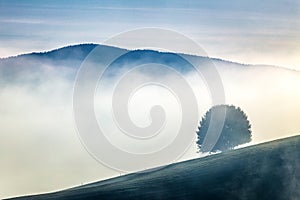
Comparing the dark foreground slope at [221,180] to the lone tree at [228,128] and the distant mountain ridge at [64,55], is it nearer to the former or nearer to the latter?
the lone tree at [228,128]

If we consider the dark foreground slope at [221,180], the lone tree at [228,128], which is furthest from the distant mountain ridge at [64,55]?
the dark foreground slope at [221,180]

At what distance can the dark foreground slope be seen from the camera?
511 cm

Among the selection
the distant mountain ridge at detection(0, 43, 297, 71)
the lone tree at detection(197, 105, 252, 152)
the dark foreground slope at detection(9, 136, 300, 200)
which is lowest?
the dark foreground slope at detection(9, 136, 300, 200)

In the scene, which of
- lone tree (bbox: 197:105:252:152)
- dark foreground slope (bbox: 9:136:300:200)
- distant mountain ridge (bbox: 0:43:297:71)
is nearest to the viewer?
distant mountain ridge (bbox: 0:43:297:71)

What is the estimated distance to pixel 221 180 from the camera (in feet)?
17.4

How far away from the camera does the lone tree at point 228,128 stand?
5.29 metres

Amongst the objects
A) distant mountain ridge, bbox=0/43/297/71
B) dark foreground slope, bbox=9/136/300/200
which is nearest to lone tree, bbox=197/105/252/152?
dark foreground slope, bbox=9/136/300/200

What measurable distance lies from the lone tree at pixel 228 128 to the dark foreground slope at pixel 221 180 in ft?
0.32

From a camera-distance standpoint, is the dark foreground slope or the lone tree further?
the lone tree

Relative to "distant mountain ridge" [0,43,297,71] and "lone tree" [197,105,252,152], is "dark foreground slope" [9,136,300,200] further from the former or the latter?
"distant mountain ridge" [0,43,297,71]

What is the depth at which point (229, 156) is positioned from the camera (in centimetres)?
537

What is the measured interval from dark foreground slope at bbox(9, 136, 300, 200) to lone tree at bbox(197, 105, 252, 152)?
10cm

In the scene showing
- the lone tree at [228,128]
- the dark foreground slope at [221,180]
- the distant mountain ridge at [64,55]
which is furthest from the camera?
the lone tree at [228,128]

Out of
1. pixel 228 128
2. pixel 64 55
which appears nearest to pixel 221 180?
pixel 228 128
